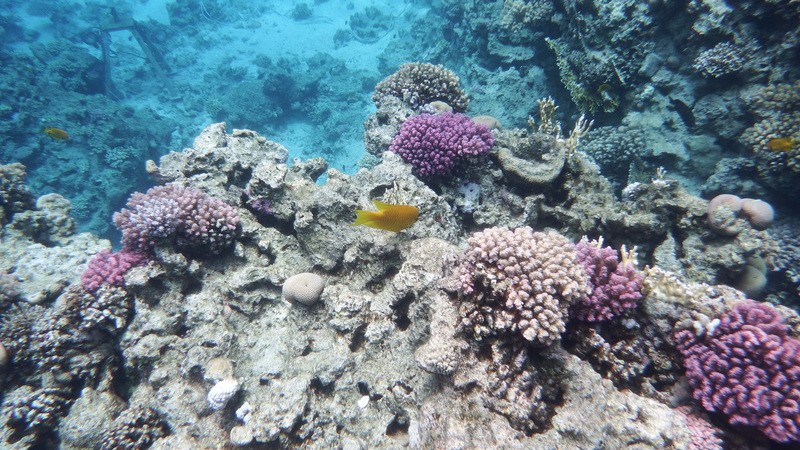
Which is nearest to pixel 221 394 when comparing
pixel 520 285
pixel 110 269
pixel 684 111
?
pixel 110 269

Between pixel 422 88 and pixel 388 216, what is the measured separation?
14.4 ft

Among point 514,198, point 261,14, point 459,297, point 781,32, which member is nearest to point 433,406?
point 459,297

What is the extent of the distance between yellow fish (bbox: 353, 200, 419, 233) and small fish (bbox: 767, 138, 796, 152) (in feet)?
20.7

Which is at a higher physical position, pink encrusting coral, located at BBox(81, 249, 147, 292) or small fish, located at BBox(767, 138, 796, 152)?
small fish, located at BBox(767, 138, 796, 152)

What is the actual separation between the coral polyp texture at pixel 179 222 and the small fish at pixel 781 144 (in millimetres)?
8156

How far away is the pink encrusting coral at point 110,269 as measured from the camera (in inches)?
172

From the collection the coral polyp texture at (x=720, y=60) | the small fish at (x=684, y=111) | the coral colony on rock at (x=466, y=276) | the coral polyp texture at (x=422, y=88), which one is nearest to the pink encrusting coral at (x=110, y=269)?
the coral colony on rock at (x=466, y=276)

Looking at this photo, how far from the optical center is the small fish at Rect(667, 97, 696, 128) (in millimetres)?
7209

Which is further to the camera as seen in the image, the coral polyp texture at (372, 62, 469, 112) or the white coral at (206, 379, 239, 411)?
the coral polyp texture at (372, 62, 469, 112)

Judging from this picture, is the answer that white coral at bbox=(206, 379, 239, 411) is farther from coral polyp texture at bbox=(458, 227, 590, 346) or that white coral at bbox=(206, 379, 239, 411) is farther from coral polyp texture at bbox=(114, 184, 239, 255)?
coral polyp texture at bbox=(458, 227, 590, 346)

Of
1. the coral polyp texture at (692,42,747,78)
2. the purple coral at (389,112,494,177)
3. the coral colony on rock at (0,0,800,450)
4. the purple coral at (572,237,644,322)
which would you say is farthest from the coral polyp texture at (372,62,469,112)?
the purple coral at (572,237,644,322)

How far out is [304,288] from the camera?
4113mm

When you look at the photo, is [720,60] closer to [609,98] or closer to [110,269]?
[609,98]

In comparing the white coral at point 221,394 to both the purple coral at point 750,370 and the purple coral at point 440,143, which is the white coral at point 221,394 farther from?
the purple coral at point 750,370
